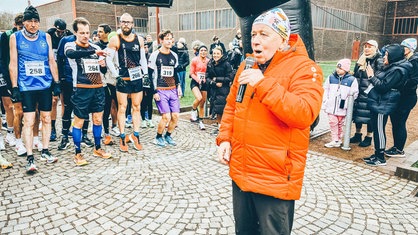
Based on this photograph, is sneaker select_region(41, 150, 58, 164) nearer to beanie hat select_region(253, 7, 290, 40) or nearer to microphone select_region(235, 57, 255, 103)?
microphone select_region(235, 57, 255, 103)

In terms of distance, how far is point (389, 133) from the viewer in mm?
7324

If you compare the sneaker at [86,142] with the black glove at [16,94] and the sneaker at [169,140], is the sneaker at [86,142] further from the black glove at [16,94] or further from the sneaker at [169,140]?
the black glove at [16,94]

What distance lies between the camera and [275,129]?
6.45ft

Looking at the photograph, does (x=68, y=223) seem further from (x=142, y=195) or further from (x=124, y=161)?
(x=124, y=161)

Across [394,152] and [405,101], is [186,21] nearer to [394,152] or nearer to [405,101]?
[405,101]

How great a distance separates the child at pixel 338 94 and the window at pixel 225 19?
1084 inches

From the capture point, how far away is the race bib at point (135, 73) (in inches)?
226

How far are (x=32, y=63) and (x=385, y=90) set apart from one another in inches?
233

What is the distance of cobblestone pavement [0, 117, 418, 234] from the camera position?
3396mm

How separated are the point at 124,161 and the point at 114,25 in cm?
4625

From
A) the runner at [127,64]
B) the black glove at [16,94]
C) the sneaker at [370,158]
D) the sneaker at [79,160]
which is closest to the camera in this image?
the black glove at [16,94]

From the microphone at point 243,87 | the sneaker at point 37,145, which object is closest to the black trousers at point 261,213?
the microphone at point 243,87

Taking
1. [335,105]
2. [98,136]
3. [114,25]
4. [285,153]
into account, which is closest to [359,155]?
[335,105]

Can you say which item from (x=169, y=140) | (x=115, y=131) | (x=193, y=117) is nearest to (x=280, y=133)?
(x=169, y=140)
